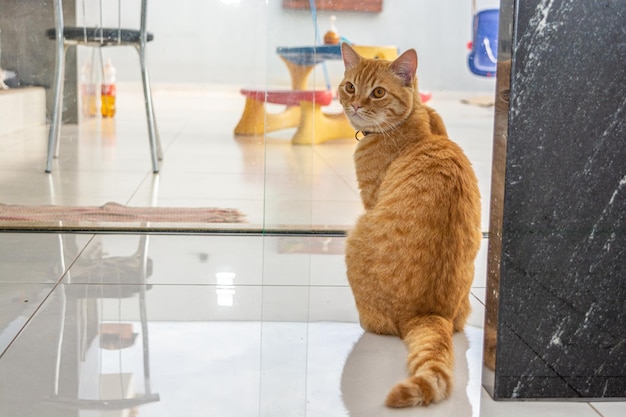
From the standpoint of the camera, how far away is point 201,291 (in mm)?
2066

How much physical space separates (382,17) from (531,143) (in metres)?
1.43

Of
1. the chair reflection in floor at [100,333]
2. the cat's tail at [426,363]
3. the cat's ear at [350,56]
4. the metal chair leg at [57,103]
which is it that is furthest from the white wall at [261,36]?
the cat's tail at [426,363]

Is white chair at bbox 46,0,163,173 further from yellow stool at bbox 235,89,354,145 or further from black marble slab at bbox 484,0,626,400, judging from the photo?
black marble slab at bbox 484,0,626,400

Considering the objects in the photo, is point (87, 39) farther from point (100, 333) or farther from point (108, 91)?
point (100, 333)

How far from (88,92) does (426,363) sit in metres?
1.83

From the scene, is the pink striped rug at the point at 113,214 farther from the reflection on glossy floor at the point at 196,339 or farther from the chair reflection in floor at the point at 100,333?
the chair reflection in floor at the point at 100,333

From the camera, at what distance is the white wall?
2699mm

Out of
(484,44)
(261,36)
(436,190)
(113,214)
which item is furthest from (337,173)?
(436,190)

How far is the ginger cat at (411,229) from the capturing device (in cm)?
166

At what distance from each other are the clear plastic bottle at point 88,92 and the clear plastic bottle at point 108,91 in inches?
1.1

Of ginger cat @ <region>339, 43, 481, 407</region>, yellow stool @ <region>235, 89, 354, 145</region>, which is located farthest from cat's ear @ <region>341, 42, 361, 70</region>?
yellow stool @ <region>235, 89, 354, 145</region>

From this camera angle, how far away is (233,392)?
57.9 inches

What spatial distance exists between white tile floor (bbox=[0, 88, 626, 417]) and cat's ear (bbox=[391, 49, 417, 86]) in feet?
1.91

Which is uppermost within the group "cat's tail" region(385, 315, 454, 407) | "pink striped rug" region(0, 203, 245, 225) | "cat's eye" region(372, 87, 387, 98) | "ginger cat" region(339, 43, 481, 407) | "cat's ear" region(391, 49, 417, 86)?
"cat's ear" region(391, 49, 417, 86)
